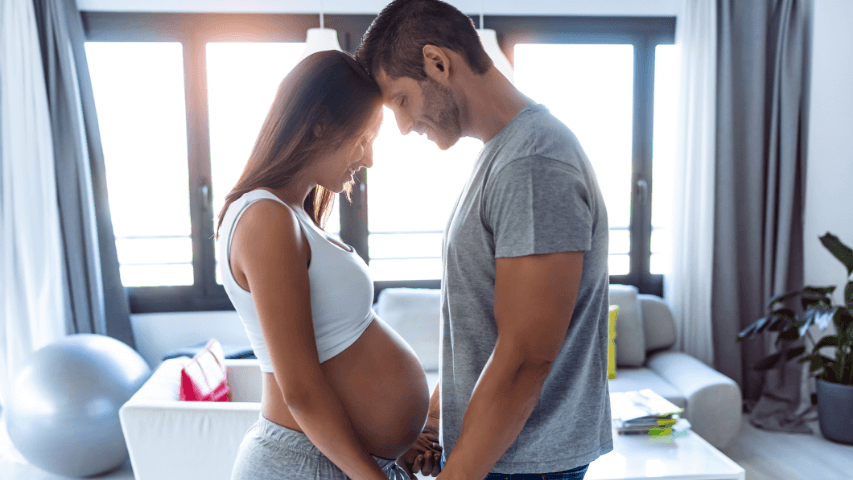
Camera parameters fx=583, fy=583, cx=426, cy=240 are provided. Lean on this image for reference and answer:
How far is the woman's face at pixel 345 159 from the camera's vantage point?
984mm

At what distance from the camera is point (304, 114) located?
90cm

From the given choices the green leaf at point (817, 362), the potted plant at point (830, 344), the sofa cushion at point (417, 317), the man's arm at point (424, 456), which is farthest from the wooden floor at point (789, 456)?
the man's arm at point (424, 456)

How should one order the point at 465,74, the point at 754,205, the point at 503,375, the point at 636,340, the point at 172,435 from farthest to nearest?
the point at 754,205
the point at 636,340
the point at 172,435
the point at 465,74
the point at 503,375

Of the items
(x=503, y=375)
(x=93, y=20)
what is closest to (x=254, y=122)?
(x=93, y=20)

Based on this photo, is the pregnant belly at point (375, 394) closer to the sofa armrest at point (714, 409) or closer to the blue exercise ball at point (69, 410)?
the blue exercise ball at point (69, 410)

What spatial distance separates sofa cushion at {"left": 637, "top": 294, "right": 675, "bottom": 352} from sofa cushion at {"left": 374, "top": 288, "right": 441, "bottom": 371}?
1158 millimetres

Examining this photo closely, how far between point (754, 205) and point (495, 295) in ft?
10.0

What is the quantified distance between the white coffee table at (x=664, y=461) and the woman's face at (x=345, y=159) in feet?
4.19

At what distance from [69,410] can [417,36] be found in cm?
224

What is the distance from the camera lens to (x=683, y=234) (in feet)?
10.8

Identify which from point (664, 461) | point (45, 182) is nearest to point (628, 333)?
point (664, 461)

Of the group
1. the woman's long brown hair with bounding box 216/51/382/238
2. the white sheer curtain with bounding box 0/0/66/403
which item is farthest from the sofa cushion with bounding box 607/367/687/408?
the white sheer curtain with bounding box 0/0/66/403

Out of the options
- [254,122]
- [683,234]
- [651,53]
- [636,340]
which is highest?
[651,53]

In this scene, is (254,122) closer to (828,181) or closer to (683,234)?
(683,234)
